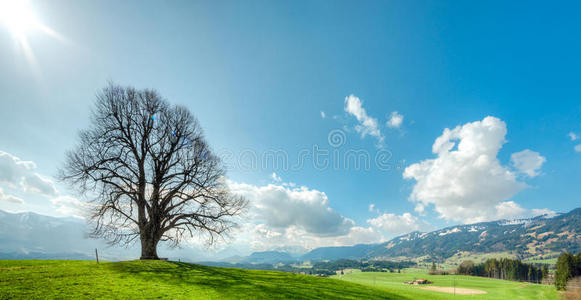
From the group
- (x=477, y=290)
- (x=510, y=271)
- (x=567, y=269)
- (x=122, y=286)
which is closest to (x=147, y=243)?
(x=122, y=286)

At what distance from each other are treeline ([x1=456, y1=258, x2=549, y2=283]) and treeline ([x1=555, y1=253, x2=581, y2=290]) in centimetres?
2407

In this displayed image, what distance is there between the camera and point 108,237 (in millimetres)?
15984

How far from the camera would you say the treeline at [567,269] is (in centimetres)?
5652

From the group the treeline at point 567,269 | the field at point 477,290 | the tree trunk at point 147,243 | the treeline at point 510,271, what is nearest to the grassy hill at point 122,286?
the tree trunk at point 147,243

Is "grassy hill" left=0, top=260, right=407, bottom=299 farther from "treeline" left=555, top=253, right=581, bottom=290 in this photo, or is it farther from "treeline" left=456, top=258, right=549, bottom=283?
"treeline" left=456, top=258, right=549, bottom=283

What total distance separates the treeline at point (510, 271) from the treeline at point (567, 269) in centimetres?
2407

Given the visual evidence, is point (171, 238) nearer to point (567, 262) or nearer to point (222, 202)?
point (222, 202)

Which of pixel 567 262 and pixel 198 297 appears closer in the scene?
pixel 198 297

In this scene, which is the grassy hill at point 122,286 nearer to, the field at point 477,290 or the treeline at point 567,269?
the field at point 477,290

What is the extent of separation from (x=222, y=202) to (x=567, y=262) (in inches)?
3677

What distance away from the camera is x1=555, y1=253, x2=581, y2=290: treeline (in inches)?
2225

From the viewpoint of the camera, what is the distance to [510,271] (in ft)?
295

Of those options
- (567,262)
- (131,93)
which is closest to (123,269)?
(131,93)

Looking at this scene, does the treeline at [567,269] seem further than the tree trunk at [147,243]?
Yes
